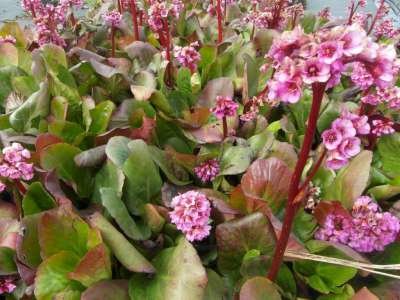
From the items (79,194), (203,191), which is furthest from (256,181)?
(79,194)

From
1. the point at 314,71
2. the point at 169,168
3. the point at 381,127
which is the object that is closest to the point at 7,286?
the point at 169,168

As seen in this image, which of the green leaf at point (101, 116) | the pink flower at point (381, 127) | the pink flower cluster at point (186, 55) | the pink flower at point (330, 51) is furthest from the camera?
the pink flower cluster at point (186, 55)

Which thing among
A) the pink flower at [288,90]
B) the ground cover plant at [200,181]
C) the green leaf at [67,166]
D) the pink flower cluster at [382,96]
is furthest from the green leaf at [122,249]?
the pink flower cluster at [382,96]

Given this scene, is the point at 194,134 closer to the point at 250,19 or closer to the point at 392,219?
the point at 392,219

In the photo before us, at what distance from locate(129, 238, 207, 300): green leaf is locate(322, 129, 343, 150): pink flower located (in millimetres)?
334

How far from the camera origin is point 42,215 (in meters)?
0.96

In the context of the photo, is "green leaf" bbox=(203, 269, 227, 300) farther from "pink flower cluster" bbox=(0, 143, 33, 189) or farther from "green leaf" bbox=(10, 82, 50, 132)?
"green leaf" bbox=(10, 82, 50, 132)

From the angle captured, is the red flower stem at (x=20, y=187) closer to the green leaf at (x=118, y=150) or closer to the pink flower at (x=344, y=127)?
the green leaf at (x=118, y=150)

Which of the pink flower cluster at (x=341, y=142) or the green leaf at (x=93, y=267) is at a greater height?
the pink flower cluster at (x=341, y=142)

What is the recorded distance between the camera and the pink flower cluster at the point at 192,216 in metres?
0.88

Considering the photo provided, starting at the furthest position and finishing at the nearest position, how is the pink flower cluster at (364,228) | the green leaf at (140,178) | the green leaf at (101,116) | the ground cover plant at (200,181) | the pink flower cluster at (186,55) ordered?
the pink flower cluster at (186,55) → the green leaf at (101,116) → the green leaf at (140,178) → the pink flower cluster at (364,228) → the ground cover plant at (200,181)

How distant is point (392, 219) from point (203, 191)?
36cm

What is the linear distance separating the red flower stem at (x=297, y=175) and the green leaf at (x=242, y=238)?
3.4 inches

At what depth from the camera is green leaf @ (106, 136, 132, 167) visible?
41.3 inches
